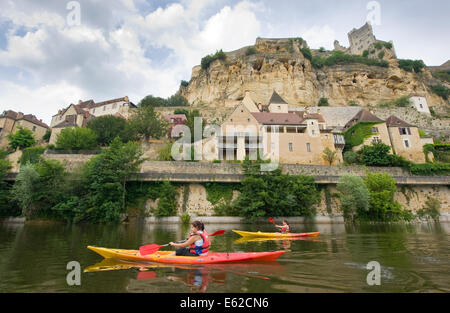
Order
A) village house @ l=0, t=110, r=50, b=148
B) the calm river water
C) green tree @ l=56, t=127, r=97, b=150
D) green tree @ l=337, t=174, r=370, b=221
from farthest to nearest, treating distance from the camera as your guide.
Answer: village house @ l=0, t=110, r=50, b=148 → green tree @ l=56, t=127, r=97, b=150 → green tree @ l=337, t=174, r=370, b=221 → the calm river water

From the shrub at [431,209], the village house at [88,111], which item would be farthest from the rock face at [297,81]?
the shrub at [431,209]

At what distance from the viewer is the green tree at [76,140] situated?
96.4 ft

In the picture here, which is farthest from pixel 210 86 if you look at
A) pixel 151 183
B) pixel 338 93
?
pixel 151 183

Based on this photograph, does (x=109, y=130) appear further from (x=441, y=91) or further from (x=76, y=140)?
(x=441, y=91)

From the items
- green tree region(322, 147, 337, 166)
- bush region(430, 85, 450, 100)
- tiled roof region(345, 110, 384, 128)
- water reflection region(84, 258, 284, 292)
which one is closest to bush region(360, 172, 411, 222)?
green tree region(322, 147, 337, 166)

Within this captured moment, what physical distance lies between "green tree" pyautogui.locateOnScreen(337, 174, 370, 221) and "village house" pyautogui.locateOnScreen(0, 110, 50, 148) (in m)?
49.6

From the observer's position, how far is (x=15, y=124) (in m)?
41.5

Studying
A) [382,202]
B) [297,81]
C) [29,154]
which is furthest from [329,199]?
[29,154]

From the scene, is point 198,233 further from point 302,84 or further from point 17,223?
point 302,84

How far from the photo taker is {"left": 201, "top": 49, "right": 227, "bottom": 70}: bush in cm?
5809

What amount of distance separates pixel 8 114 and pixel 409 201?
6292 cm

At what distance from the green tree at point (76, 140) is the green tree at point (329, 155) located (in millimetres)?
30989

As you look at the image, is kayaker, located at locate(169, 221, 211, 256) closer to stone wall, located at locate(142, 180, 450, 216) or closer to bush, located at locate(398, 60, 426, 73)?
stone wall, located at locate(142, 180, 450, 216)

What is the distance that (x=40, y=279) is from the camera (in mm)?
5293
